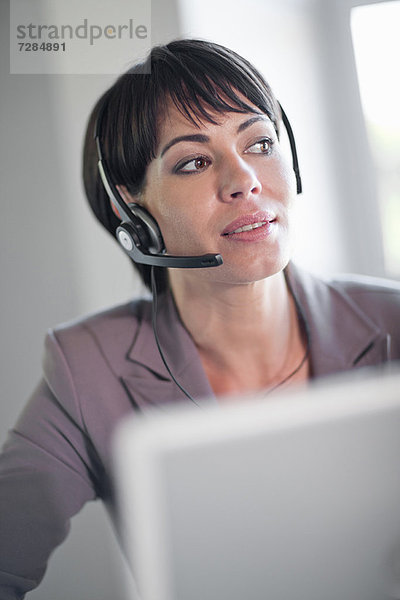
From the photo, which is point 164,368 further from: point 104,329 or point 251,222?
point 251,222

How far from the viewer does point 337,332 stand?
114 cm

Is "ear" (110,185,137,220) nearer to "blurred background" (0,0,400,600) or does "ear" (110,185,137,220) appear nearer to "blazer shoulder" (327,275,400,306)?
"blurred background" (0,0,400,600)

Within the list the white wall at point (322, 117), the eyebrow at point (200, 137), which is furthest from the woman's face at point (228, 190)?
the white wall at point (322, 117)

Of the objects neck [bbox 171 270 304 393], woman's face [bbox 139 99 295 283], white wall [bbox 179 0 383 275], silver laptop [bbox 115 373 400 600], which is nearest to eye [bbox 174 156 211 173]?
woman's face [bbox 139 99 295 283]

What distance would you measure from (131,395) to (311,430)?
0.73 metres

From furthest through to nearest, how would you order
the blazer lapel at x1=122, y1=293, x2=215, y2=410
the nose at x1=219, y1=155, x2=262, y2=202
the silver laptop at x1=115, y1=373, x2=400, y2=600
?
the blazer lapel at x1=122, y1=293, x2=215, y2=410, the nose at x1=219, y1=155, x2=262, y2=202, the silver laptop at x1=115, y1=373, x2=400, y2=600

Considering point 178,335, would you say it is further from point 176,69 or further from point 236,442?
point 236,442

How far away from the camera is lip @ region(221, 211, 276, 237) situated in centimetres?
98

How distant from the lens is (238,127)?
1003 millimetres

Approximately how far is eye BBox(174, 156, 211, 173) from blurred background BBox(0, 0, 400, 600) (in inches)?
13.2

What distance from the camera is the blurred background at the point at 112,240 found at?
1.51m

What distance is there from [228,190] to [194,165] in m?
0.09

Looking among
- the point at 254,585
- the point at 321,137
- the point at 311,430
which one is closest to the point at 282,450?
the point at 311,430

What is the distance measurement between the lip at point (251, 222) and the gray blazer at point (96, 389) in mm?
231
